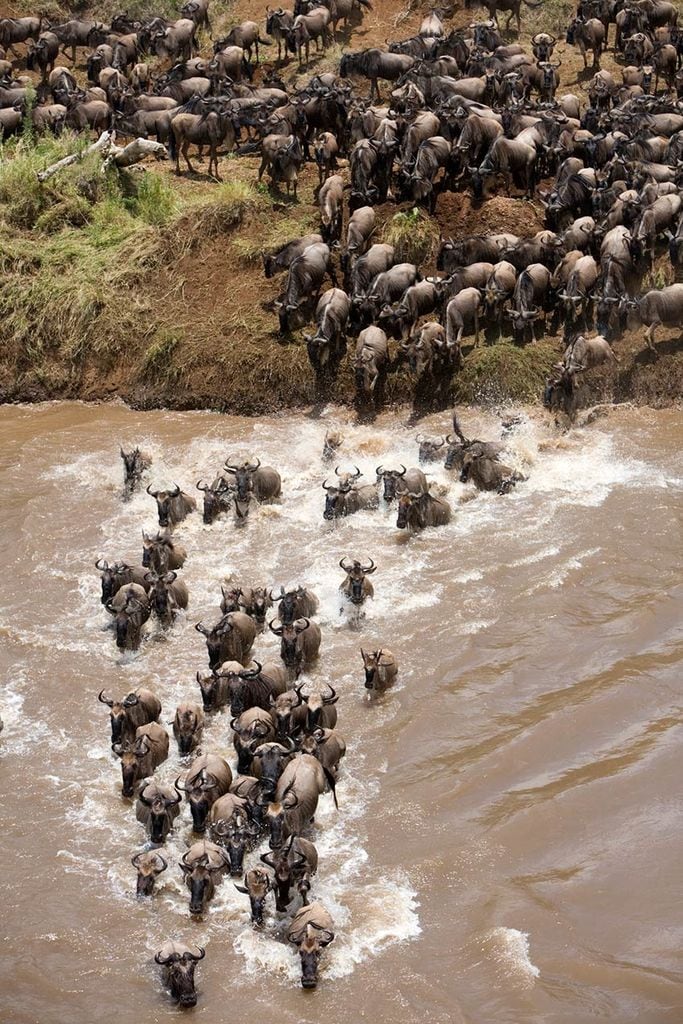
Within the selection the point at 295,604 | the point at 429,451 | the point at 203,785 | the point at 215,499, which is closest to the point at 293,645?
the point at 295,604

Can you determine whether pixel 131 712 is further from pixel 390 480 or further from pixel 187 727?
pixel 390 480

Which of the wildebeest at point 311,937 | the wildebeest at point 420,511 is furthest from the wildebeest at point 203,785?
the wildebeest at point 420,511

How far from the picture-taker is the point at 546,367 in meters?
17.5

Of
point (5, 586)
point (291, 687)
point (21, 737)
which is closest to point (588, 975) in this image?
point (291, 687)

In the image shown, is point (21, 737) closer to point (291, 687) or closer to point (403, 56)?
point (291, 687)

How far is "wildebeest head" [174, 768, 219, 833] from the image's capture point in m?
10.6

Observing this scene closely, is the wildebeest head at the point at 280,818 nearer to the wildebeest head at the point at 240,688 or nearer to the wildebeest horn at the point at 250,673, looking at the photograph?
the wildebeest head at the point at 240,688

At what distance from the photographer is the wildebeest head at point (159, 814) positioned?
1045 centimetres

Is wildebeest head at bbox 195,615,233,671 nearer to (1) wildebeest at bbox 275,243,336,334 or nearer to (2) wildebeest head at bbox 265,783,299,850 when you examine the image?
(2) wildebeest head at bbox 265,783,299,850

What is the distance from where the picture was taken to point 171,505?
15.4 m

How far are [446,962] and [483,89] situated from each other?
1651 centimetres

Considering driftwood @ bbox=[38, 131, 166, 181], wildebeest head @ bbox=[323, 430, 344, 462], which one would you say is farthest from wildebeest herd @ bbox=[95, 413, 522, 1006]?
driftwood @ bbox=[38, 131, 166, 181]

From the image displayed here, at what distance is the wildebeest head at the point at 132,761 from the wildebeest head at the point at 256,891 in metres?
1.74

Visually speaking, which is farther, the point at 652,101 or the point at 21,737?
the point at 652,101
